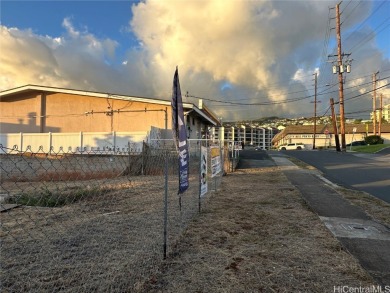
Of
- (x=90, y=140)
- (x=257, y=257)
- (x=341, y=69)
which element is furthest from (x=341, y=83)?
(x=257, y=257)

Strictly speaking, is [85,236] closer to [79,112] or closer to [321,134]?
[79,112]

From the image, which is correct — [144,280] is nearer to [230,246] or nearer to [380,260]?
[230,246]

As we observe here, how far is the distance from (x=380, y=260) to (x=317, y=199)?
185 inches

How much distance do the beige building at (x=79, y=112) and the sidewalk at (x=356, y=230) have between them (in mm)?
13930

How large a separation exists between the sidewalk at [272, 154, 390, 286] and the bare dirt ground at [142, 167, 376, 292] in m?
0.19

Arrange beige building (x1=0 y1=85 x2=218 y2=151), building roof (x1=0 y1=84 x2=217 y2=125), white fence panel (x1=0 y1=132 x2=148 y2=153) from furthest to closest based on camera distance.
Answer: beige building (x1=0 y1=85 x2=218 y2=151) → building roof (x1=0 y1=84 x2=217 y2=125) → white fence panel (x1=0 y1=132 x2=148 y2=153)

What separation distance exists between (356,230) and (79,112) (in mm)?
21866

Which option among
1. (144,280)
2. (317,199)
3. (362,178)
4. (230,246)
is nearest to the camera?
(144,280)

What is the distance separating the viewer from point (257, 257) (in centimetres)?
454

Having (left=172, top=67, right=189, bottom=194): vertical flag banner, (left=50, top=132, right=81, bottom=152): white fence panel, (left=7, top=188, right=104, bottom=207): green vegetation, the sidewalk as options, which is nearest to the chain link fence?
(left=7, top=188, right=104, bottom=207): green vegetation

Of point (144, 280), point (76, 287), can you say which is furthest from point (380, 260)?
point (76, 287)

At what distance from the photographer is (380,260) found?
14.8ft

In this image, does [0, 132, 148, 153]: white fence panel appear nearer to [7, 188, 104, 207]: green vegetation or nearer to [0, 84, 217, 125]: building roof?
[0, 84, 217, 125]: building roof

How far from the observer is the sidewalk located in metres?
4.38
